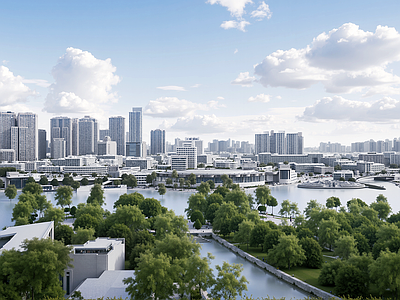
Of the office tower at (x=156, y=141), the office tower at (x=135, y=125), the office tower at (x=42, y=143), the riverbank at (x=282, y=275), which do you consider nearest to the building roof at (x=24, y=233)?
the riverbank at (x=282, y=275)

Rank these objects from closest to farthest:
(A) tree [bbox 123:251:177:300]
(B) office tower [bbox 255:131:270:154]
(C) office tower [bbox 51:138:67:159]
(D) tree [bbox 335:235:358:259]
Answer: (A) tree [bbox 123:251:177:300]
(D) tree [bbox 335:235:358:259]
(C) office tower [bbox 51:138:67:159]
(B) office tower [bbox 255:131:270:154]

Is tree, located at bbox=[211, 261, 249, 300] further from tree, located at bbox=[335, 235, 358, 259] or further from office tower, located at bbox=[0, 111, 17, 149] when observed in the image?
office tower, located at bbox=[0, 111, 17, 149]

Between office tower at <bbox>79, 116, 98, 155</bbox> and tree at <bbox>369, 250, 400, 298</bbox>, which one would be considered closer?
tree at <bbox>369, 250, 400, 298</bbox>

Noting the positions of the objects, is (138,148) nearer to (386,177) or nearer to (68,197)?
(386,177)

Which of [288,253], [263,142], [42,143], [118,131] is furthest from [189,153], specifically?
[118,131]

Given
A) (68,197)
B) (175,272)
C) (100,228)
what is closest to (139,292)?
(175,272)

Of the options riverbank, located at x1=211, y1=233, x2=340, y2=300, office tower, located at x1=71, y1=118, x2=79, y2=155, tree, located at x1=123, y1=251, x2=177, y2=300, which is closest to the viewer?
tree, located at x1=123, y1=251, x2=177, y2=300

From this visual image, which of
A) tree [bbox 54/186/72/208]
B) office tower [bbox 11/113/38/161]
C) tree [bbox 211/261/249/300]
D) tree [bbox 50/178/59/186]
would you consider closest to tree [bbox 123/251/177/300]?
tree [bbox 211/261/249/300]

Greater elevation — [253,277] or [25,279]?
[25,279]
